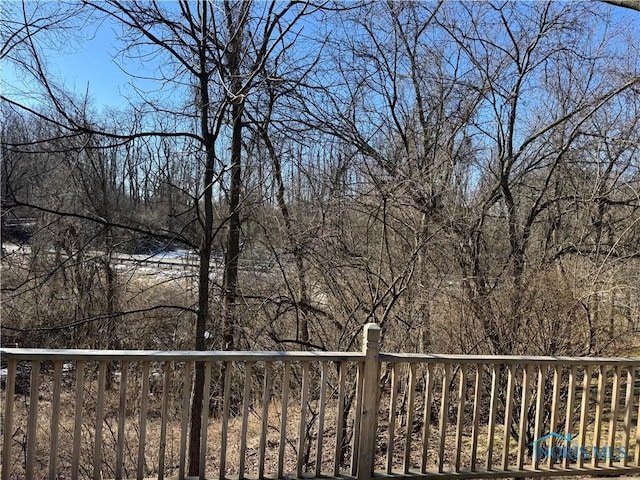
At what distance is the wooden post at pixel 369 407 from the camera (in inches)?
110

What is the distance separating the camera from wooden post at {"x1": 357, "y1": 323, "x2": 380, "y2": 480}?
2.79 metres

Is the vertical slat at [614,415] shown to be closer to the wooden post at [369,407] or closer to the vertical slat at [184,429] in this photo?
the wooden post at [369,407]

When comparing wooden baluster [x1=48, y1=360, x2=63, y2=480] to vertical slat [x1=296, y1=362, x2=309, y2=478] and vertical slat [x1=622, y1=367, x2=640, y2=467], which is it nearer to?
vertical slat [x1=296, y1=362, x2=309, y2=478]

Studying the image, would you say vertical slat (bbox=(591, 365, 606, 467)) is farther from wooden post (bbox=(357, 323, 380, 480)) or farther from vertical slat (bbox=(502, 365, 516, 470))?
wooden post (bbox=(357, 323, 380, 480))

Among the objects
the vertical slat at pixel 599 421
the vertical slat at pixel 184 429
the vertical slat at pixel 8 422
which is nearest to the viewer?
the vertical slat at pixel 8 422

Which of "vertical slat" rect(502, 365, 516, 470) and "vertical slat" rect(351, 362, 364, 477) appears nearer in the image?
"vertical slat" rect(351, 362, 364, 477)

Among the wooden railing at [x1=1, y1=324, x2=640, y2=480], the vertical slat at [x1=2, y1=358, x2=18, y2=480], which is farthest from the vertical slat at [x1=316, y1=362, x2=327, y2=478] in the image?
the vertical slat at [x1=2, y1=358, x2=18, y2=480]

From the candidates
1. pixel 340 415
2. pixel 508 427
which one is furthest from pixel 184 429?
pixel 508 427

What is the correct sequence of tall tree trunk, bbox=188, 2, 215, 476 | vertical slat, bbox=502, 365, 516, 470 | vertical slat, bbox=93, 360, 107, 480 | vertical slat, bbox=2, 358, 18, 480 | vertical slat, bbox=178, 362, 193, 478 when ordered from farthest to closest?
tall tree trunk, bbox=188, 2, 215, 476, vertical slat, bbox=502, 365, 516, 470, vertical slat, bbox=178, 362, 193, 478, vertical slat, bbox=93, 360, 107, 480, vertical slat, bbox=2, 358, 18, 480

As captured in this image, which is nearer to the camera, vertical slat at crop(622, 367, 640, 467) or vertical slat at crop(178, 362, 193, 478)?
vertical slat at crop(178, 362, 193, 478)

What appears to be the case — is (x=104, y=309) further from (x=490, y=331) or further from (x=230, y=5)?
(x=490, y=331)

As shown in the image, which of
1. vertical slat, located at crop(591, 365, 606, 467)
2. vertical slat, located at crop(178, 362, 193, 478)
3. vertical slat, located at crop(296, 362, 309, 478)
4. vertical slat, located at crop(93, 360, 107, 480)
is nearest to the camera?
vertical slat, located at crop(93, 360, 107, 480)

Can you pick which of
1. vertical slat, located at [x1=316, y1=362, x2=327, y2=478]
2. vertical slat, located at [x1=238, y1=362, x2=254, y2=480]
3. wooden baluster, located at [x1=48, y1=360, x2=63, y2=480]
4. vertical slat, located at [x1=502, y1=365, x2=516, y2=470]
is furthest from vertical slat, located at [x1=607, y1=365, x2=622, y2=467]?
wooden baluster, located at [x1=48, y1=360, x2=63, y2=480]

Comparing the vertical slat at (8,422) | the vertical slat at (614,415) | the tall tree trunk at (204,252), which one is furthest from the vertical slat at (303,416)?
the tall tree trunk at (204,252)
